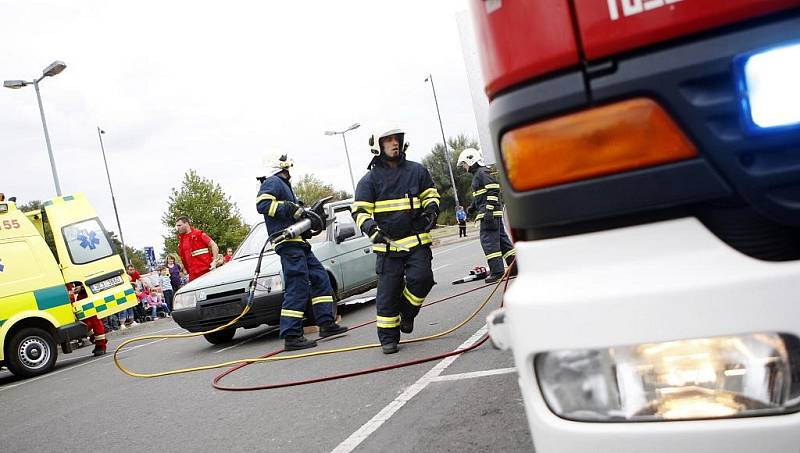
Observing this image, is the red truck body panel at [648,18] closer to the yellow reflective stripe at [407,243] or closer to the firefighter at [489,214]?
the yellow reflective stripe at [407,243]

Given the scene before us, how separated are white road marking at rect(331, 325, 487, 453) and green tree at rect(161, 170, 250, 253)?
4324 centimetres

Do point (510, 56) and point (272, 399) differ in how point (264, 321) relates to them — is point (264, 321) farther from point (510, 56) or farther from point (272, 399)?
point (510, 56)

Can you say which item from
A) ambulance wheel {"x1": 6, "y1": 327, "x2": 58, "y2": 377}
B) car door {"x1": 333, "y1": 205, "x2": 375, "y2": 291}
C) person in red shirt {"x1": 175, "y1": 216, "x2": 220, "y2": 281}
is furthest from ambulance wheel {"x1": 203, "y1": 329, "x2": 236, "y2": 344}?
person in red shirt {"x1": 175, "y1": 216, "x2": 220, "y2": 281}

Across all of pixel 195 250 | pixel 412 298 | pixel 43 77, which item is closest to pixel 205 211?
pixel 43 77

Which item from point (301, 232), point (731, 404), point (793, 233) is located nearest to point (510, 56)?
point (793, 233)

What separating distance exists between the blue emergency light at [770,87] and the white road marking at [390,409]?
109 inches

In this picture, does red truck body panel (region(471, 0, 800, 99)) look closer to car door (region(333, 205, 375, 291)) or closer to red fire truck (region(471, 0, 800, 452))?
red fire truck (region(471, 0, 800, 452))

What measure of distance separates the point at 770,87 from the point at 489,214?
8.46 meters

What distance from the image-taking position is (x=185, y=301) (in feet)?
26.6

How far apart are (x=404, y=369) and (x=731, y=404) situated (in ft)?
13.3

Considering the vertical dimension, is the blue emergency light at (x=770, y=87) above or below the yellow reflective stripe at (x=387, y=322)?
above

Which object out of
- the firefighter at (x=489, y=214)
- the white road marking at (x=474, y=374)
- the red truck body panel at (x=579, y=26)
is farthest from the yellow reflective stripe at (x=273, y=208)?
the red truck body panel at (x=579, y=26)

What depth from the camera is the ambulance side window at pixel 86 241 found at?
10906mm

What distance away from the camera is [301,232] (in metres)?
7.19
